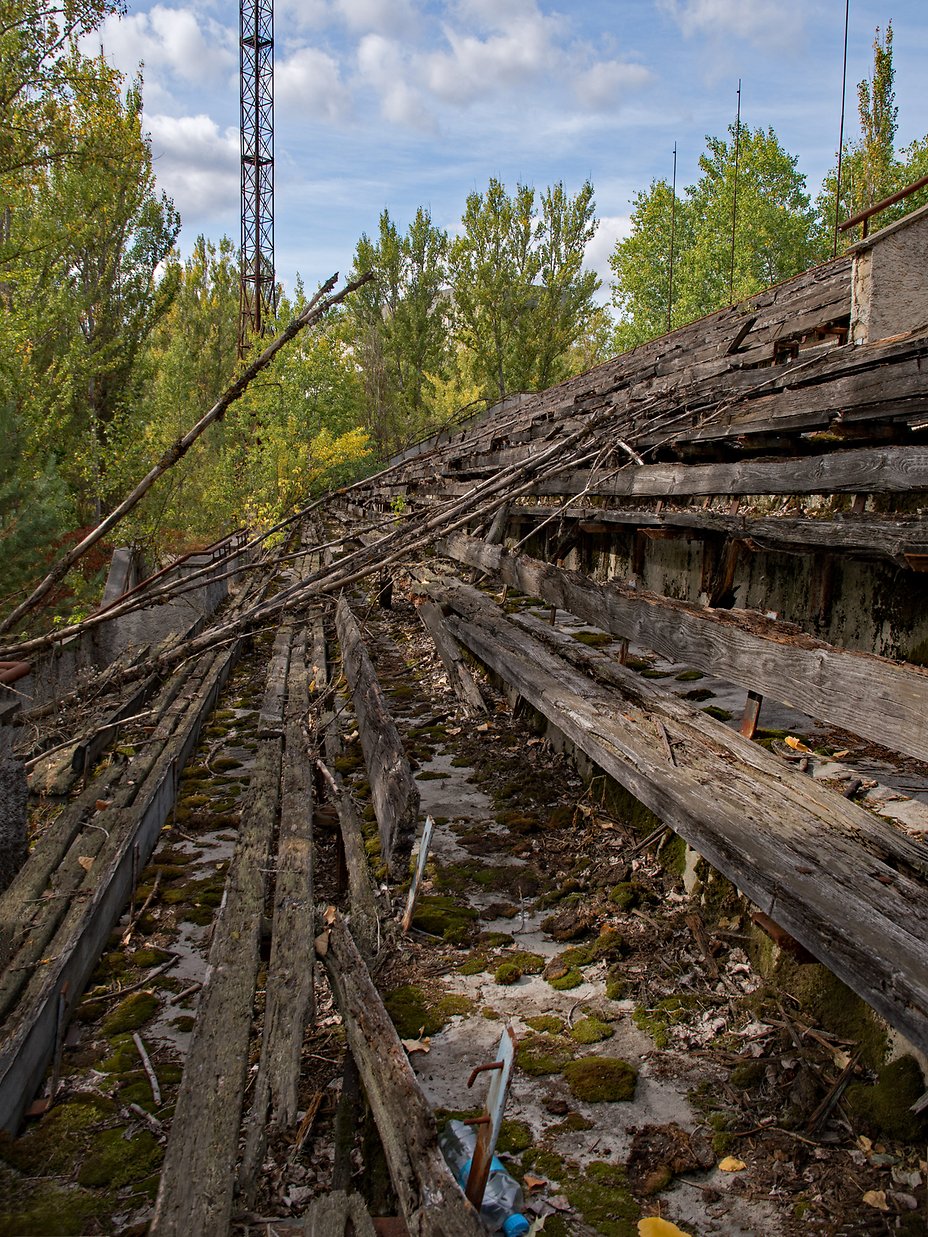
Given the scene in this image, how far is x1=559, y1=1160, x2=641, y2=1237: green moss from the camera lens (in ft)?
6.41

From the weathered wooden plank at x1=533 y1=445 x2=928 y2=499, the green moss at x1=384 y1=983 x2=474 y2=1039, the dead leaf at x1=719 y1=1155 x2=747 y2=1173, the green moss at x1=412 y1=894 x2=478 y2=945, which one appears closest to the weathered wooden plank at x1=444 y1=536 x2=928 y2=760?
the weathered wooden plank at x1=533 y1=445 x2=928 y2=499

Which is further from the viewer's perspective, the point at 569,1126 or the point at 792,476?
the point at 792,476

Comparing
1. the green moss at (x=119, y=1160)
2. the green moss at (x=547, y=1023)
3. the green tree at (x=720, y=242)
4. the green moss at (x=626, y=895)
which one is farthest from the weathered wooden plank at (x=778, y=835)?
the green tree at (x=720, y=242)

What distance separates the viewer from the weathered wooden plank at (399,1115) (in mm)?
1686

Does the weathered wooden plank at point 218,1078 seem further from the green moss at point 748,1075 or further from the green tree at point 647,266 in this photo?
the green tree at point 647,266

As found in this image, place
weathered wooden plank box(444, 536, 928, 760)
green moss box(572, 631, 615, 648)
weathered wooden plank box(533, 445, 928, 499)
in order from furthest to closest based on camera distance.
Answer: green moss box(572, 631, 615, 648) < weathered wooden plank box(533, 445, 928, 499) < weathered wooden plank box(444, 536, 928, 760)

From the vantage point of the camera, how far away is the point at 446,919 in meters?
3.41

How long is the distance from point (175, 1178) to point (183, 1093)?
30cm

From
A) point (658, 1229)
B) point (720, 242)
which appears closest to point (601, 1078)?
point (658, 1229)

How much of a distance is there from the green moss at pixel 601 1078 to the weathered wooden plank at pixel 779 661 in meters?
1.20

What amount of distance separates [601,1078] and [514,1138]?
0.34m

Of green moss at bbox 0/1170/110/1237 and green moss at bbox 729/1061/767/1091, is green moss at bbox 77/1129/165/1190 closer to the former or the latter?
green moss at bbox 0/1170/110/1237

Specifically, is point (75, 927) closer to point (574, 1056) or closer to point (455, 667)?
point (574, 1056)

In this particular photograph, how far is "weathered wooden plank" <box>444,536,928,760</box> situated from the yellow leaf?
1257 mm
